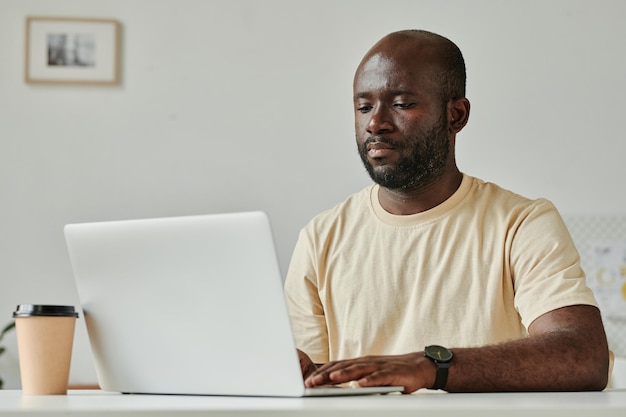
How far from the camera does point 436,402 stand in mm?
875

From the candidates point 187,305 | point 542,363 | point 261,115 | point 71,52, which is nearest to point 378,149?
point 542,363

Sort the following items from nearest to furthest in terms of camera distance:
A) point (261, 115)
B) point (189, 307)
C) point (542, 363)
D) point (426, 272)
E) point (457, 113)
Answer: point (189, 307), point (542, 363), point (426, 272), point (457, 113), point (261, 115)

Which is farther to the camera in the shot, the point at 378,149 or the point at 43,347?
the point at 378,149

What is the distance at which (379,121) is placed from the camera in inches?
67.7

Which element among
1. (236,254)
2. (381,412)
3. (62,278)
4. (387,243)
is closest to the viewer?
(381,412)

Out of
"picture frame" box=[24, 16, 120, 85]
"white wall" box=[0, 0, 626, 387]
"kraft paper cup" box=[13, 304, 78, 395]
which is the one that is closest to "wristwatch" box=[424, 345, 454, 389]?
"kraft paper cup" box=[13, 304, 78, 395]

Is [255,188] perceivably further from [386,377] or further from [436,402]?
[436,402]

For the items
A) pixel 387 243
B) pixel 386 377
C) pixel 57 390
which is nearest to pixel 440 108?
pixel 387 243

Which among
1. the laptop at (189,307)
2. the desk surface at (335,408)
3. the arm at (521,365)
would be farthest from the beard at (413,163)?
the desk surface at (335,408)

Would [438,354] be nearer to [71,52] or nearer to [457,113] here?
[457,113]

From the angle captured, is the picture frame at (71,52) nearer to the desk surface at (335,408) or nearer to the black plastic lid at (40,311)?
the black plastic lid at (40,311)

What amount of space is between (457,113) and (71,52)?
1.68 metres

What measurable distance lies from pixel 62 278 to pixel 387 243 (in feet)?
5.13

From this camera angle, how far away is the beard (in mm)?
1744
